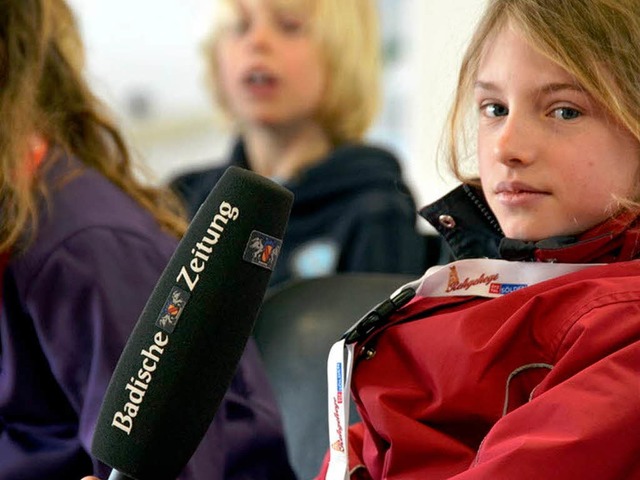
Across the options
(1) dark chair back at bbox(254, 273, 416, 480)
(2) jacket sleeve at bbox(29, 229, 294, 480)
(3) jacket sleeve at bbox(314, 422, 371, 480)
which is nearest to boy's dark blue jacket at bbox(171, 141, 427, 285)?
(1) dark chair back at bbox(254, 273, 416, 480)

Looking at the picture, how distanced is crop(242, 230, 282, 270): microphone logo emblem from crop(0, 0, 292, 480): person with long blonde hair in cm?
33

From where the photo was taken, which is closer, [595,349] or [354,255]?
[595,349]

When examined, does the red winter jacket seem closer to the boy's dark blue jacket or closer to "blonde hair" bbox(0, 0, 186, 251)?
"blonde hair" bbox(0, 0, 186, 251)

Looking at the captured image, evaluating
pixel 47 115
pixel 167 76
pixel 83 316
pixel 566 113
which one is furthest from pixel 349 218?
pixel 167 76

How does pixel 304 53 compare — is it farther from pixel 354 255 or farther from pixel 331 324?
pixel 331 324

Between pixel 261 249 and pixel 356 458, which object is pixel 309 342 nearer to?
pixel 356 458

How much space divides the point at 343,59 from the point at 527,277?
1.32 m

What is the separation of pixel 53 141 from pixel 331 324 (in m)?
0.33

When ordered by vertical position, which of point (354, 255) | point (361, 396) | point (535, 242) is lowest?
point (354, 255)

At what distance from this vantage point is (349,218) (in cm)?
196

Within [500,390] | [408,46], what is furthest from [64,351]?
[408,46]

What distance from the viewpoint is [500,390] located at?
845 mm

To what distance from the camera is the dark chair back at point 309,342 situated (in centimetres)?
128

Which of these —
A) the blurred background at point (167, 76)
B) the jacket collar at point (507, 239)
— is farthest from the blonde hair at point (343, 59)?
the jacket collar at point (507, 239)
